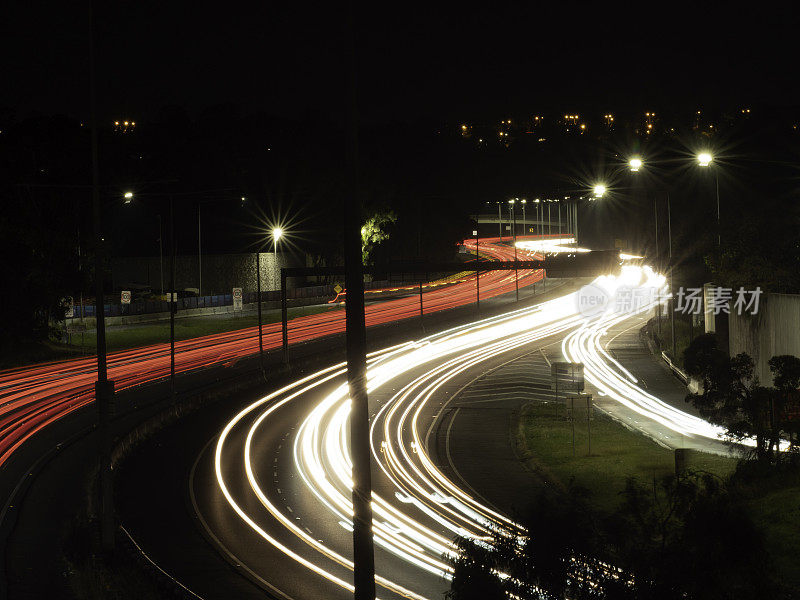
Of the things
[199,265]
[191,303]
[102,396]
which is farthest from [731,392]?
[199,265]

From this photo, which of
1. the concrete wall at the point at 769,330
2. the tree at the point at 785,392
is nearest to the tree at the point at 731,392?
the tree at the point at 785,392

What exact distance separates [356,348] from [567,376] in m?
26.9

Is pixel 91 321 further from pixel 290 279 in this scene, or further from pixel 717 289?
pixel 717 289

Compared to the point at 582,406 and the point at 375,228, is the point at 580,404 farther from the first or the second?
the point at 375,228

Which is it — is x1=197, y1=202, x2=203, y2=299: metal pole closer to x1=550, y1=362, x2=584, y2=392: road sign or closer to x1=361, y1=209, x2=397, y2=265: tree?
x1=361, y1=209, x2=397, y2=265: tree

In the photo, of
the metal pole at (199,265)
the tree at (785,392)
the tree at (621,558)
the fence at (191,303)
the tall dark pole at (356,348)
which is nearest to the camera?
the tall dark pole at (356,348)

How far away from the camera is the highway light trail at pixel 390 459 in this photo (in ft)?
63.9

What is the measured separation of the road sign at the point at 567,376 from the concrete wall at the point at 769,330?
618 cm

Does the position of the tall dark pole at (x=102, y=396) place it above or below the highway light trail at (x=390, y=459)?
above

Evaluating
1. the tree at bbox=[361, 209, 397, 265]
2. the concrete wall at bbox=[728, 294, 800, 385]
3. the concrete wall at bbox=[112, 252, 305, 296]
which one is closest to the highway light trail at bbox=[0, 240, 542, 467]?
the concrete wall at bbox=[112, 252, 305, 296]

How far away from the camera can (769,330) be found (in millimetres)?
32625

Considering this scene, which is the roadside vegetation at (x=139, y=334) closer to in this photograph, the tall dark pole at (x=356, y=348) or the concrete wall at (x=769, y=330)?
the concrete wall at (x=769, y=330)

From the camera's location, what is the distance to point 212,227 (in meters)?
95.9

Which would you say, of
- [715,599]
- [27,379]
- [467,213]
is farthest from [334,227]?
[715,599]
